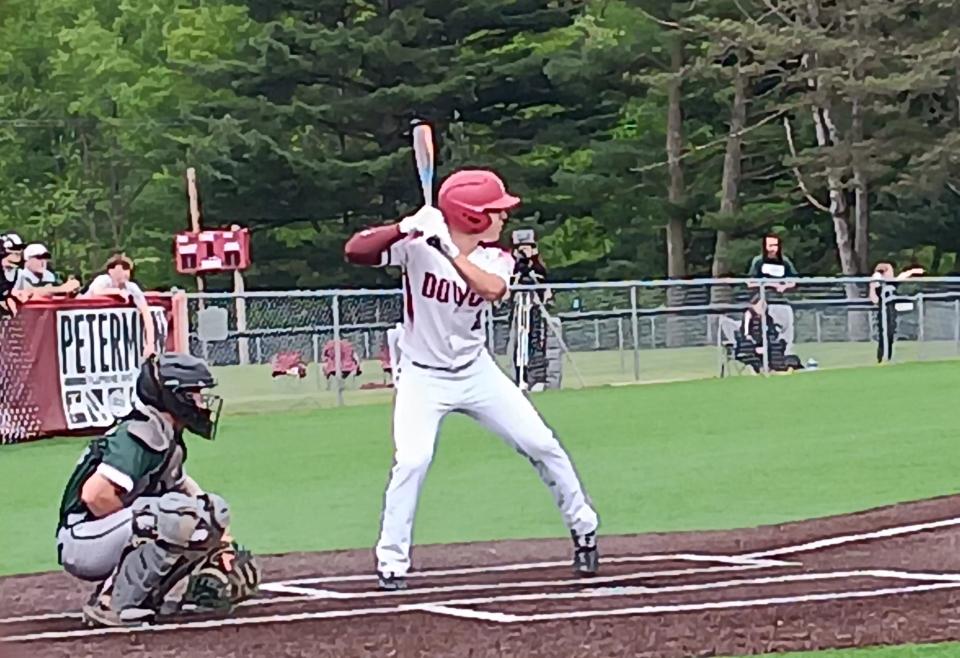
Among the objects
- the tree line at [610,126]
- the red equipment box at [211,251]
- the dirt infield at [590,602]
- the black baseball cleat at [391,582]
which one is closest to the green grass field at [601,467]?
the dirt infield at [590,602]

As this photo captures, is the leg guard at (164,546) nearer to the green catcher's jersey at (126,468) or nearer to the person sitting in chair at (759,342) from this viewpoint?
the green catcher's jersey at (126,468)

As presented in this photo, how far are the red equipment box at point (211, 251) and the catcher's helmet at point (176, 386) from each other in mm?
26919

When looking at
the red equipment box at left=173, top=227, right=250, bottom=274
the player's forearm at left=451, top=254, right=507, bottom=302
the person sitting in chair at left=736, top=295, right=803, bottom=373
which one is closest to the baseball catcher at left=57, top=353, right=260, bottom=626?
the player's forearm at left=451, top=254, right=507, bottom=302

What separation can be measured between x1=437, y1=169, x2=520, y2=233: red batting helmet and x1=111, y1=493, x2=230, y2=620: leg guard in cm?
164

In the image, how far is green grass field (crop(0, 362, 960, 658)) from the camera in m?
12.3

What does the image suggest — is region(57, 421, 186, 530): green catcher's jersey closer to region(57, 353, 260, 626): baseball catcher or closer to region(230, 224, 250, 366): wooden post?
region(57, 353, 260, 626): baseball catcher

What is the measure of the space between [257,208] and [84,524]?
127ft

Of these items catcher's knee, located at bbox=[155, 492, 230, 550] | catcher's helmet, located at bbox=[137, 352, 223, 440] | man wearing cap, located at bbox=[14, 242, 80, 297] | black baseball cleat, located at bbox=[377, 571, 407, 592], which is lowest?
black baseball cleat, located at bbox=[377, 571, 407, 592]

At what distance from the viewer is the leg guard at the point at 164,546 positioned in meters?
8.27

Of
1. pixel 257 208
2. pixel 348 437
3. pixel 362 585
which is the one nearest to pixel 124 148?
pixel 257 208

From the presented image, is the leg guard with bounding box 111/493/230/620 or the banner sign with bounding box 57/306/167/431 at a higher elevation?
the banner sign with bounding box 57/306/167/431

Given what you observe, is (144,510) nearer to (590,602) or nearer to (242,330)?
(590,602)

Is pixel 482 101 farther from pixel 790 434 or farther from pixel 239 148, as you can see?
pixel 790 434

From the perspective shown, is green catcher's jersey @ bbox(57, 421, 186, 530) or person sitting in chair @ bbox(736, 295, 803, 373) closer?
green catcher's jersey @ bbox(57, 421, 186, 530)
